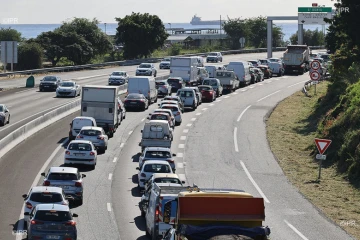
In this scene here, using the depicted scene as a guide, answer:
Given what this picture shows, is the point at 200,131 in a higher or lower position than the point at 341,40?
lower

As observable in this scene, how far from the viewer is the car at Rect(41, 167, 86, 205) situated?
31.2 meters

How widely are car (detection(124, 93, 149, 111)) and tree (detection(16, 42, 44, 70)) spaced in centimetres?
4556

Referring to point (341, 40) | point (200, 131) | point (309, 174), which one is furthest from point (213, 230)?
point (341, 40)

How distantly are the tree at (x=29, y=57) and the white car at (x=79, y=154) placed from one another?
66475mm

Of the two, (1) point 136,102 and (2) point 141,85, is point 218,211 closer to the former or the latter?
(1) point 136,102

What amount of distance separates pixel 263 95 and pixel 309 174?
35.1 m

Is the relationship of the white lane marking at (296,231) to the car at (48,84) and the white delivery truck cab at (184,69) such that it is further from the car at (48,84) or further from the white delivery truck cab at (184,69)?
the car at (48,84)

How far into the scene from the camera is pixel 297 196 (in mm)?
35312

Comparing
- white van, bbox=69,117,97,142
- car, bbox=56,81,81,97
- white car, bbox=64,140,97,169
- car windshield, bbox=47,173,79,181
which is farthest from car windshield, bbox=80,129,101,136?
car, bbox=56,81,81,97

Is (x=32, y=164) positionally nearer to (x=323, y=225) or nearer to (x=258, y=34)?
(x=323, y=225)

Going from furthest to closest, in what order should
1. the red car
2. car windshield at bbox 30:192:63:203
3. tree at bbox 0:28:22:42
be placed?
tree at bbox 0:28:22:42
the red car
car windshield at bbox 30:192:63:203

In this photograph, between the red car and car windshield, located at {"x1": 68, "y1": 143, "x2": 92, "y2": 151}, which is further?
the red car

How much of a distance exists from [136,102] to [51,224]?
3673cm

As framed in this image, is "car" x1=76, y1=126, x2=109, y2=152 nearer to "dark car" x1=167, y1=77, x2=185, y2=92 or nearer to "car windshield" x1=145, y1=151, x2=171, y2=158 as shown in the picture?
"car windshield" x1=145, y1=151, x2=171, y2=158
